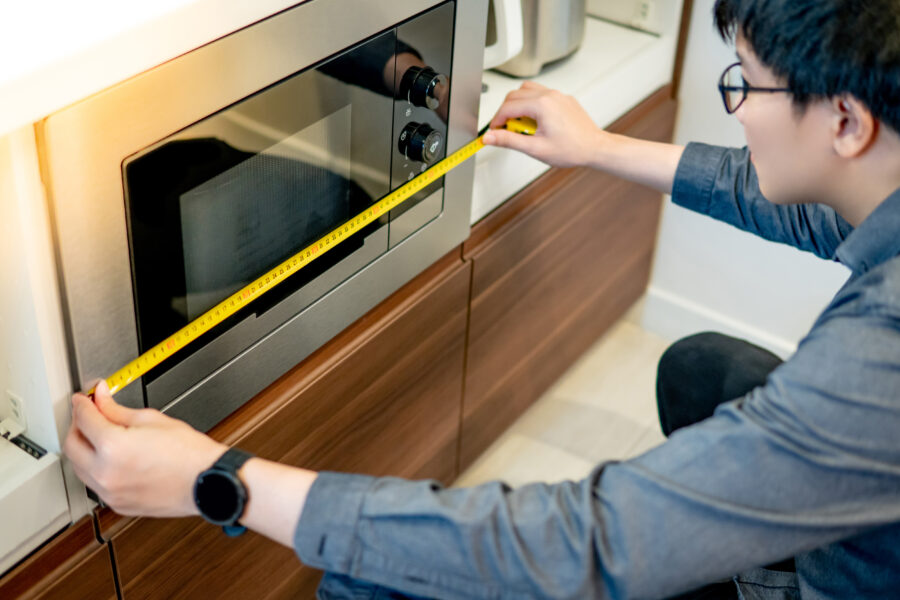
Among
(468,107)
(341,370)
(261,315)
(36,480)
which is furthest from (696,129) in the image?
(36,480)

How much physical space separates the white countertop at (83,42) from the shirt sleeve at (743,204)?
2.30ft

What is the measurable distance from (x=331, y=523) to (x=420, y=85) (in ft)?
1.69

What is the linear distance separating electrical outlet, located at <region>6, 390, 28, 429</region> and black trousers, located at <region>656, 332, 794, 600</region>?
2.66 feet

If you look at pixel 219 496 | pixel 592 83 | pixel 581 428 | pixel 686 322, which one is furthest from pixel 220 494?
pixel 686 322

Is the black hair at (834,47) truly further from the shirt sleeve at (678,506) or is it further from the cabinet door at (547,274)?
the cabinet door at (547,274)

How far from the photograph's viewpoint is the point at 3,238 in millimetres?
823

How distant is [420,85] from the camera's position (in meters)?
1.13

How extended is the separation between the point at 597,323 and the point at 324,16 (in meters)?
1.11

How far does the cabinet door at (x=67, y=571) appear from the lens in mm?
955

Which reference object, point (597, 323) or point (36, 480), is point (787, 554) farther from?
point (597, 323)

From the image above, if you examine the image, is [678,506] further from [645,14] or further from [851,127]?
[645,14]

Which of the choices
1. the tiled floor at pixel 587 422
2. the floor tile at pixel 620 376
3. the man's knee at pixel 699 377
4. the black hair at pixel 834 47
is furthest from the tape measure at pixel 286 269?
the floor tile at pixel 620 376

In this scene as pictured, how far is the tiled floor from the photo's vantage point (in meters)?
1.82

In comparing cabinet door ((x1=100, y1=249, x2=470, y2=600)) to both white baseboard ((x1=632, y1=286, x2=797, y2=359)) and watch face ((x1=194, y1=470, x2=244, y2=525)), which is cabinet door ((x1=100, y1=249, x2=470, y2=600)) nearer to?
watch face ((x1=194, y1=470, x2=244, y2=525))
